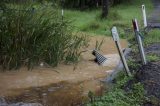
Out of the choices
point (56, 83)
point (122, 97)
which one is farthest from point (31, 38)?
point (122, 97)

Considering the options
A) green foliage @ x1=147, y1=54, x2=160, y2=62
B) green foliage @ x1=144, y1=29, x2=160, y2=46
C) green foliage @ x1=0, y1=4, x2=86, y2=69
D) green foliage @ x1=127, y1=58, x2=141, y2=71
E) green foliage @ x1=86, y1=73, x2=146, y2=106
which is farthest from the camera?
green foliage @ x1=144, y1=29, x2=160, y2=46

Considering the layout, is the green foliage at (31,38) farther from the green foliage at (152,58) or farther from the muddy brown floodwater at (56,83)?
the green foliage at (152,58)

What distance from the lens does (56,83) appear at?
8.89 m

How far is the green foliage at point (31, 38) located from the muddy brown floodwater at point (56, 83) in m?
0.23

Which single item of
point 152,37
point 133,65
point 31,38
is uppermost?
point 31,38

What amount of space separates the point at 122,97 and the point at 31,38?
3219mm

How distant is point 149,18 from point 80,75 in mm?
11775

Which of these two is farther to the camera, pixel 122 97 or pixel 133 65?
→ pixel 133 65

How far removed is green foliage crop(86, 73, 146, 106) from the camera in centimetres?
709

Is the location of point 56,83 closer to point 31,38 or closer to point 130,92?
point 31,38

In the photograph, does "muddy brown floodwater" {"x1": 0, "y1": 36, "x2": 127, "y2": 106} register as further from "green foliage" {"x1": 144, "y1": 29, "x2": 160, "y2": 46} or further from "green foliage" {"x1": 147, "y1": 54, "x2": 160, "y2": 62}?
"green foliage" {"x1": 144, "y1": 29, "x2": 160, "y2": 46}

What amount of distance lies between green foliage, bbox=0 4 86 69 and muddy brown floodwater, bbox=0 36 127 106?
225 millimetres

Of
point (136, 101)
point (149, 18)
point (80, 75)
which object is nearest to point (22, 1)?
point (80, 75)

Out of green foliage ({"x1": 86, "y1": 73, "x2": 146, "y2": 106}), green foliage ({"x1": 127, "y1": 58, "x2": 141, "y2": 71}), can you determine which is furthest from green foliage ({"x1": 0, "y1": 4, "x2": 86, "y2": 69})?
green foliage ({"x1": 86, "y1": 73, "x2": 146, "y2": 106})
